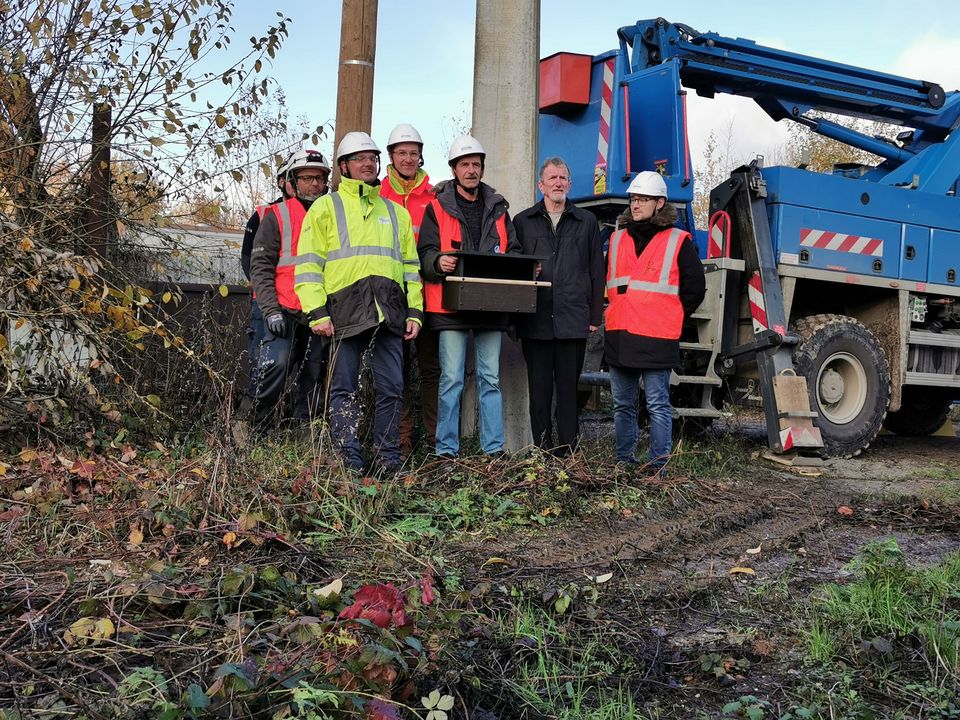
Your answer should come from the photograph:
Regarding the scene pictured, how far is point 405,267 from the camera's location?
5777 millimetres

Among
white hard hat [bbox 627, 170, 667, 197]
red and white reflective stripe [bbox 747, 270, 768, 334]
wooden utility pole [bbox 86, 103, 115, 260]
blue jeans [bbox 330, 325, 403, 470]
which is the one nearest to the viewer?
blue jeans [bbox 330, 325, 403, 470]

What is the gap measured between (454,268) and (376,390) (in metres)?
0.86

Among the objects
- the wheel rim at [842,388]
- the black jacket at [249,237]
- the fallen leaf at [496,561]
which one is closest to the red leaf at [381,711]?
the fallen leaf at [496,561]

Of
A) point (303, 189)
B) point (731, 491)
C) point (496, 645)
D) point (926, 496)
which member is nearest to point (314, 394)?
point (303, 189)

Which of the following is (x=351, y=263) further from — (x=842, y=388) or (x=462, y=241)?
(x=842, y=388)

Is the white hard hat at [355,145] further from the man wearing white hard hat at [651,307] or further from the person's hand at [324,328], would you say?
the man wearing white hard hat at [651,307]

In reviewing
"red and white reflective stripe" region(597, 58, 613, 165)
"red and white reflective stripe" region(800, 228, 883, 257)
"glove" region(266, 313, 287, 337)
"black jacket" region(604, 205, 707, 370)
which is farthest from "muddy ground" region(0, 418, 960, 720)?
"red and white reflective stripe" region(597, 58, 613, 165)

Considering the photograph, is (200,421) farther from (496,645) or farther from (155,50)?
(496,645)

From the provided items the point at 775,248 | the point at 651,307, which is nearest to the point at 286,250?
the point at 651,307

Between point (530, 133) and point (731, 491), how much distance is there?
265cm

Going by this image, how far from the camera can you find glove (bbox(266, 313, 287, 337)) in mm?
5867

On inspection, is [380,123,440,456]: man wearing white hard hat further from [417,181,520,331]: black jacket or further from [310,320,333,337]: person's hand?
[310,320,333,337]: person's hand

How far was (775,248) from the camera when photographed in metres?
7.84

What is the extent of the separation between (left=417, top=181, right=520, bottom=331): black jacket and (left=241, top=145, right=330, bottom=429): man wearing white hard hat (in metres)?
0.76
